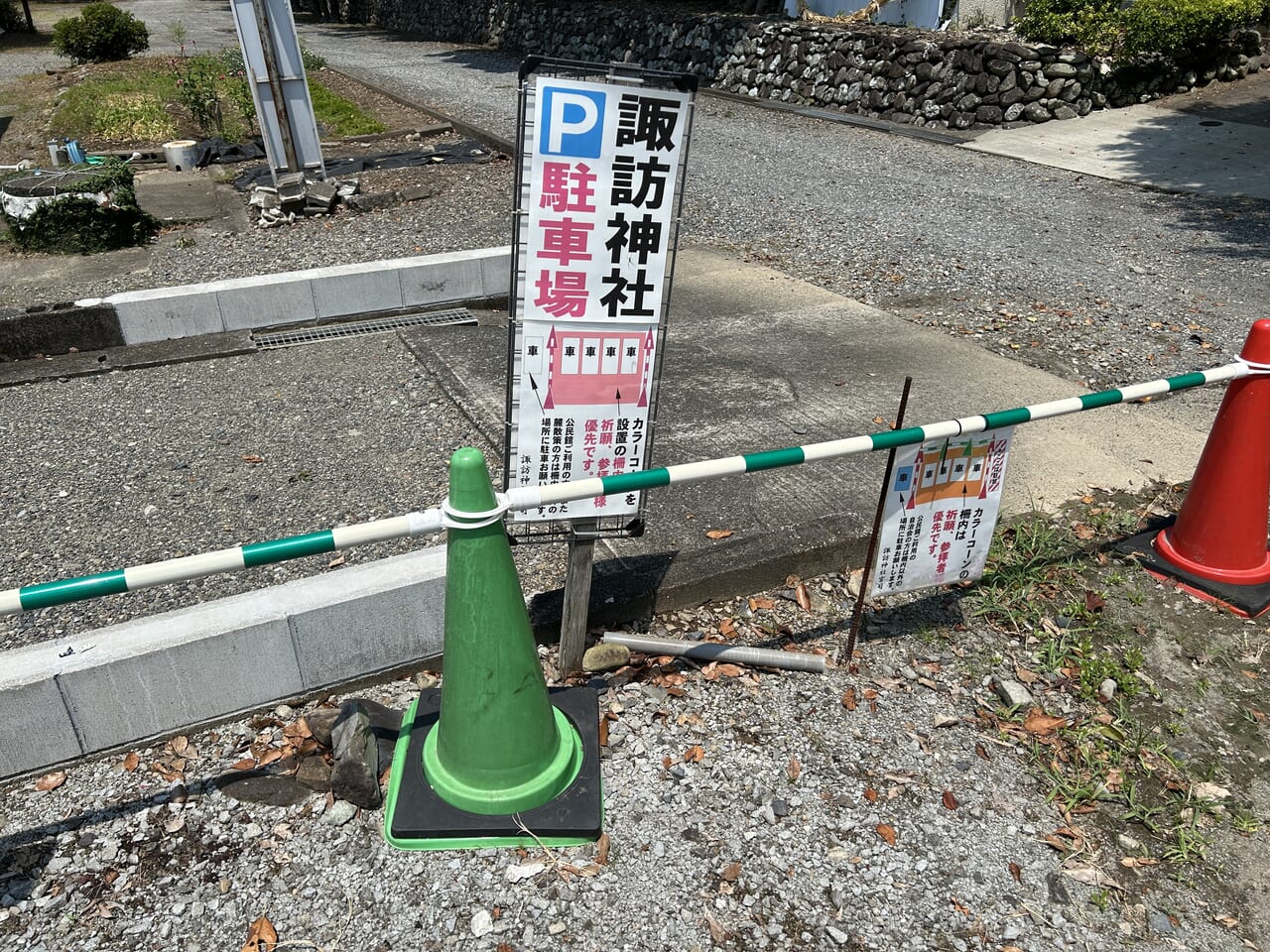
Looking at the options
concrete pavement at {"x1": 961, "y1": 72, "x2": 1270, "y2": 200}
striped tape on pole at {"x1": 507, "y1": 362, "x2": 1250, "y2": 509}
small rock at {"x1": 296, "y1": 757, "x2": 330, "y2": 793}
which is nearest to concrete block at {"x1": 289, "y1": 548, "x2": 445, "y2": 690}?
small rock at {"x1": 296, "y1": 757, "x2": 330, "y2": 793}

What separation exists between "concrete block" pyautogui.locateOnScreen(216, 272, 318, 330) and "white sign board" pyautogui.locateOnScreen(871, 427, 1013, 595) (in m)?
4.70

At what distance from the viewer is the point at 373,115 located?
47.1 ft

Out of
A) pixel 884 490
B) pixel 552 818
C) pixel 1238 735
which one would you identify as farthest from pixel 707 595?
pixel 1238 735

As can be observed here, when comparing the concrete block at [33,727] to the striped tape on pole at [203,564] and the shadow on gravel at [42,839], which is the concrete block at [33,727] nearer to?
the shadow on gravel at [42,839]

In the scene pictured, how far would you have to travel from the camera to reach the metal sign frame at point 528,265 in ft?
7.91

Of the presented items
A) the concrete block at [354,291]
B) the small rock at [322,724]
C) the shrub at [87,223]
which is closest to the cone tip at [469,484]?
the small rock at [322,724]

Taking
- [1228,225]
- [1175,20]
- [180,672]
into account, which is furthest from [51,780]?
[1175,20]

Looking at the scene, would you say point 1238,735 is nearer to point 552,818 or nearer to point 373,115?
point 552,818

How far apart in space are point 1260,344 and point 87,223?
853cm

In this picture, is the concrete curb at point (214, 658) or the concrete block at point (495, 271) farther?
the concrete block at point (495, 271)

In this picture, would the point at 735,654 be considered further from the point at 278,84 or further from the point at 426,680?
the point at 278,84

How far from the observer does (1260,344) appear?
3.49 m

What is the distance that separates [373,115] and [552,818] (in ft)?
46.4

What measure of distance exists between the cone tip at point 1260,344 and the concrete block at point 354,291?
16.8ft
